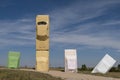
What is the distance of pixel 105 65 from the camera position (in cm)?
3066

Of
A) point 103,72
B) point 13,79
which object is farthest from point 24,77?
point 103,72

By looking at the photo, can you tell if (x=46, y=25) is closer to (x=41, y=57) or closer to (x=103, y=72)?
(x=41, y=57)

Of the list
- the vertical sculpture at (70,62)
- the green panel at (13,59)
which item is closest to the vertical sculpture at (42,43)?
the vertical sculpture at (70,62)

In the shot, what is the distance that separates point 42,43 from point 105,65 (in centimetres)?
650

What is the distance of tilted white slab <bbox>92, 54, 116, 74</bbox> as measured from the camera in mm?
30422

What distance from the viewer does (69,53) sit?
29859mm

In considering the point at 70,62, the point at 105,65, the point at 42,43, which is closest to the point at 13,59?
the point at 42,43

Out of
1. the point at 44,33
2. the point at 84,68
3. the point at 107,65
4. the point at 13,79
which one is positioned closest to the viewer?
the point at 13,79

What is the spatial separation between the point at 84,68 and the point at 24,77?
56.7 ft

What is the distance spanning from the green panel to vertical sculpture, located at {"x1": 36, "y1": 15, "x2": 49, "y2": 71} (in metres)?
2.21

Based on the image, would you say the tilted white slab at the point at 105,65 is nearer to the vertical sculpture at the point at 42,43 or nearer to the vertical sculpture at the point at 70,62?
the vertical sculpture at the point at 70,62

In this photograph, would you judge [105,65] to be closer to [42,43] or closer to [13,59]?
[42,43]

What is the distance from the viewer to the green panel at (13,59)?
98.3ft

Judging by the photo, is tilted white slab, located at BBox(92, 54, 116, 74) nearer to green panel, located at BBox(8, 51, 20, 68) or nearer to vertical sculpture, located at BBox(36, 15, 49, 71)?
vertical sculpture, located at BBox(36, 15, 49, 71)
